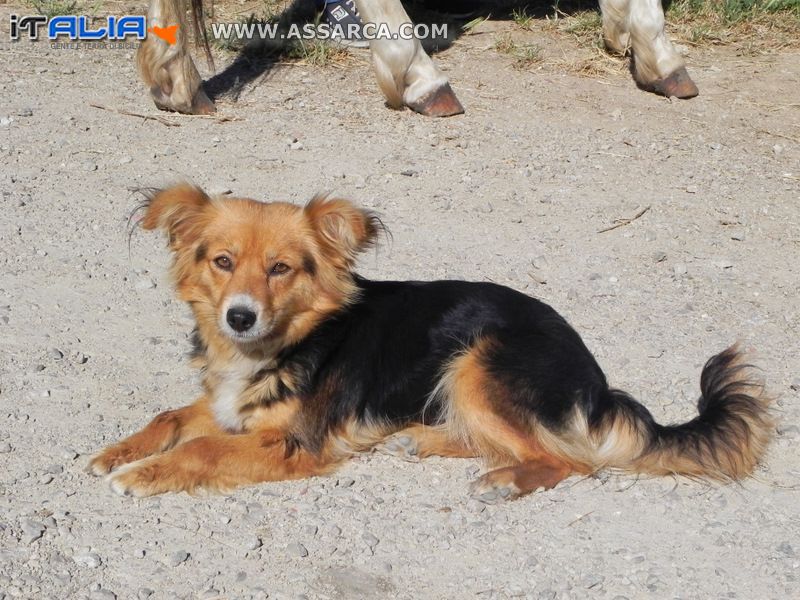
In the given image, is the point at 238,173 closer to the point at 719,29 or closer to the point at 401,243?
the point at 401,243

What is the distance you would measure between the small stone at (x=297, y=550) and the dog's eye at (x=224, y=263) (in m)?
1.04

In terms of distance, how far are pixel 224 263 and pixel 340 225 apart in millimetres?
460

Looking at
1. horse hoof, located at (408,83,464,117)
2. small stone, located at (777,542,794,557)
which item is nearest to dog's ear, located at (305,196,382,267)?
small stone, located at (777,542,794,557)

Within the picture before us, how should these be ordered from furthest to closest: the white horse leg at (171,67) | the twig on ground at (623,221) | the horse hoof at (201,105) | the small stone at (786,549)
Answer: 1. the horse hoof at (201,105)
2. the white horse leg at (171,67)
3. the twig on ground at (623,221)
4. the small stone at (786,549)

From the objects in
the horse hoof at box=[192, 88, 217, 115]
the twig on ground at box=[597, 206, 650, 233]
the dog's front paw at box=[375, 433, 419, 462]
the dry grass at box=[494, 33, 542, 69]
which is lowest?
the twig on ground at box=[597, 206, 650, 233]

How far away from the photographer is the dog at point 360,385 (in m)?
4.11

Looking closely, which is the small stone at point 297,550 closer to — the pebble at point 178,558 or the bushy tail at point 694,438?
the pebble at point 178,558

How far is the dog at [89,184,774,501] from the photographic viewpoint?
411cm

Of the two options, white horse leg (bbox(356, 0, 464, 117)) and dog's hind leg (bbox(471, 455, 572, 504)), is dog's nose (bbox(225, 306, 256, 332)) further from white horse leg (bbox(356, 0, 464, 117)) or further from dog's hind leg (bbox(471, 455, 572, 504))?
white horse leg (bbox(356, 0, 464, 117))

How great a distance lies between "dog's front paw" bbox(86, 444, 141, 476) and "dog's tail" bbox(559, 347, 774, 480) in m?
1.62

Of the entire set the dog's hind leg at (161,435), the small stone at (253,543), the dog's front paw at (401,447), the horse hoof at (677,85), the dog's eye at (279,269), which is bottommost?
the horse hoof at (677,85)

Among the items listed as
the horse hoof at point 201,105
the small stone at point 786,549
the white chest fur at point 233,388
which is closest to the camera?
the small stone at point 786,549

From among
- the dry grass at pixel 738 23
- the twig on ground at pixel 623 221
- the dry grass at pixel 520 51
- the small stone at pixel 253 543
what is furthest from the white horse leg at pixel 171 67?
the small stone at pixel 253 543

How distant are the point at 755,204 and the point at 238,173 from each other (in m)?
3.02
